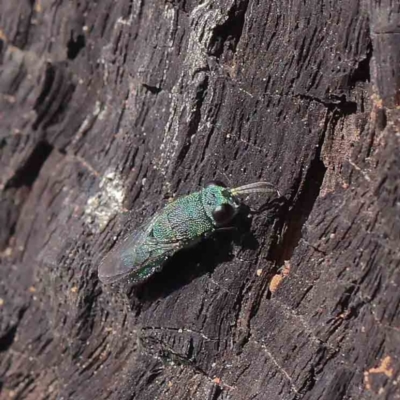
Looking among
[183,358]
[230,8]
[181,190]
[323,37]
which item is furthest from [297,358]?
A: [230,8]

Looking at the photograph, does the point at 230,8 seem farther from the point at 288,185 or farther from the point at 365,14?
the point at 288,185

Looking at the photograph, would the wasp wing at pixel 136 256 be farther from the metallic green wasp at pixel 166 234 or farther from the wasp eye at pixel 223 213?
the wasp eye at pixel 223 213

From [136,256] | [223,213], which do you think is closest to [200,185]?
[223,213]

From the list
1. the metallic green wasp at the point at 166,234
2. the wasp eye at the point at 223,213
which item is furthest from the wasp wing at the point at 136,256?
the wasp eye at the point at 223,213

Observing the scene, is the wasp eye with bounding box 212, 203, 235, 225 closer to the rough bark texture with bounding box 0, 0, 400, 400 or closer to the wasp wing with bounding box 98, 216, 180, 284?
the rough bark texture with bounding box 0, 0, 400, 400

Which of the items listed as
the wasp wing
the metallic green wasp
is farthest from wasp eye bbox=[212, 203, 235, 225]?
the wasp wing

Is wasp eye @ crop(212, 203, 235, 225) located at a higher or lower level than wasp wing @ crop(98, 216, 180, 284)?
higher
